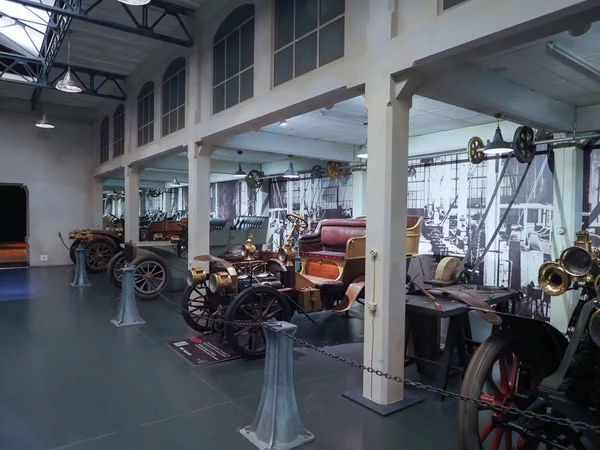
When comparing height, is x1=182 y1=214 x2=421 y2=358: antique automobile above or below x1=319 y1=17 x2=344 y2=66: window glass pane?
below

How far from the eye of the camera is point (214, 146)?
6.93 m

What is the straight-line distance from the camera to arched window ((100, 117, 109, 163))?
12.7 meters

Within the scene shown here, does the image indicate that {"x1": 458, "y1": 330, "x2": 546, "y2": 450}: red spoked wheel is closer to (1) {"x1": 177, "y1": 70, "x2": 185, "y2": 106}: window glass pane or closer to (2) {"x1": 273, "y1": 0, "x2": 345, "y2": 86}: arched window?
(2) {"x1": 273, "y1": 0, "x2": 345, "y2": 86}: arched window

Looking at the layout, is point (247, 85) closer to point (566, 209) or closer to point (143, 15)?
point (143, 15)

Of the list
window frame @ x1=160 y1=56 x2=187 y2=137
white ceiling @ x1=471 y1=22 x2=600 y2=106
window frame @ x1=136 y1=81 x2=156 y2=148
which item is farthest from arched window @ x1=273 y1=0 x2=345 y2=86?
window frame @ x1=136 y1=81 x2=156 y2=148

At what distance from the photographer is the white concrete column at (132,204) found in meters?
9.98

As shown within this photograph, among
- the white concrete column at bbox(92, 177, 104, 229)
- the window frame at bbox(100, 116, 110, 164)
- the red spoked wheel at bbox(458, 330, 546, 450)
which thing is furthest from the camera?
the white concrete column at bbox(92, 177, 104, 229)

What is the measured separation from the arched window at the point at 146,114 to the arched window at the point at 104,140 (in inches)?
141

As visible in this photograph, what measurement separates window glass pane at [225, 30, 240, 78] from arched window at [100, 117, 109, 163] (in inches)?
317

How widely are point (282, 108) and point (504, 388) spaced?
3.50 m

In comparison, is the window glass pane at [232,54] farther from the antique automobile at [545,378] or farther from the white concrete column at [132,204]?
the white concrete column at [132,204]

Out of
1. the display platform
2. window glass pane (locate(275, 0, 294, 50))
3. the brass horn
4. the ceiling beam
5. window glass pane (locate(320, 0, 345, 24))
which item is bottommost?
the display platform

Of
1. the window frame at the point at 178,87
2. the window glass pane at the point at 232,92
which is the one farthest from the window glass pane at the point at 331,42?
the window frame at the point at 178,87

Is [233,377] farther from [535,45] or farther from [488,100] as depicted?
[535,45]
